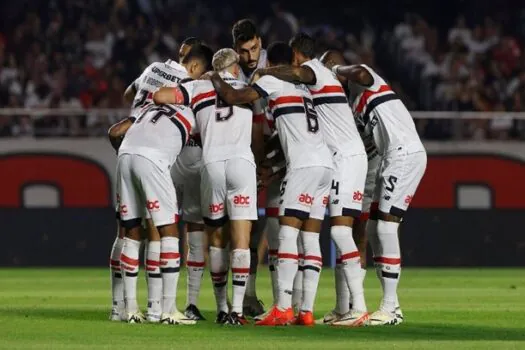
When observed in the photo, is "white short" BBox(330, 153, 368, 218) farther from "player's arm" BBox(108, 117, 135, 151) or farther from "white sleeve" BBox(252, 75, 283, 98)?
"player's arm" BBox(108, 117, 135, 151)

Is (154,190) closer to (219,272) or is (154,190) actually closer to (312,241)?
(219,272)

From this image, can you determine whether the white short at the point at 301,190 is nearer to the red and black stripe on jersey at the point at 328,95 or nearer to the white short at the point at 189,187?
the red and black stripe on jersey at the point at 328,95

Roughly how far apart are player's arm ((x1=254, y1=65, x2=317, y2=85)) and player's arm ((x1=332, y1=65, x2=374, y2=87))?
35 centimetres

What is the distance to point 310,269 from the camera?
1245cm

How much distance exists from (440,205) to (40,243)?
6627 millimetres

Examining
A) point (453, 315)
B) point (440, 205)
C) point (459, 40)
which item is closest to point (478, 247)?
point (440, 205)

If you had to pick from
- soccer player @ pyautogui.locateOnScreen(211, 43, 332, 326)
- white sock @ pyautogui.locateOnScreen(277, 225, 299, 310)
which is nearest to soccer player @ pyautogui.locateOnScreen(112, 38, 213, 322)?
soccer player @ pyautogui.locateOnScreen(211, 43, 332, 326)

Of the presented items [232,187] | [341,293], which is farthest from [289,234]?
[341,293]

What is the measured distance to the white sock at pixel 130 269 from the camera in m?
12.4

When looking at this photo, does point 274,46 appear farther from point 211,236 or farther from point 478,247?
point 478,247

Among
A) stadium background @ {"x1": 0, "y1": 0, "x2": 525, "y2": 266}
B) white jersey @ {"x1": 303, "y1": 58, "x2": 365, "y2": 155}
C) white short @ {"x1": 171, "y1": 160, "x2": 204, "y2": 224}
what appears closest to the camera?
white jersey @ {"x1": 303, "y1": 58, "x2": 365, "y2": 155}

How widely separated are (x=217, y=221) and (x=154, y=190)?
66 centimetres

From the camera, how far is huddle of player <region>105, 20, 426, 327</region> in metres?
12.4

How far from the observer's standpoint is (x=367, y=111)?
13.1m
